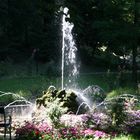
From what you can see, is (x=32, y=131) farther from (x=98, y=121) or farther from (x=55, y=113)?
(x=98, y=121)

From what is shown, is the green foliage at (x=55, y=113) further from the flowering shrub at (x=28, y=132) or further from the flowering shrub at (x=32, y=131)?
the flowering shrub at (x=28, y=132)

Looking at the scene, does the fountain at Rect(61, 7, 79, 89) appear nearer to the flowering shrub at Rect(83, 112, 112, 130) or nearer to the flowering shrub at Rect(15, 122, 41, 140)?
the flowering shrub at Rect(83, 112, 112, 130)

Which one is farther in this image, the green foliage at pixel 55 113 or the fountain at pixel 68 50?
the fountain at pixel 68 50

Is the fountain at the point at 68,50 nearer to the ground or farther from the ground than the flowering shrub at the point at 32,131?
farther from the ground

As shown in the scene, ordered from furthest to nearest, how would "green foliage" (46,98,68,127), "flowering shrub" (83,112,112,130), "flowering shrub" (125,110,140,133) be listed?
"flowering shrub" (83,112,112,130), "flowering shrub" (125,110,140,133), "green foliage" (46,98,68,127)

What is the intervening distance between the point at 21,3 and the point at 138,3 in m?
13.3

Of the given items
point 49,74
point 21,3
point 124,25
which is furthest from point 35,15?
point 124,25

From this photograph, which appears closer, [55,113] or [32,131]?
[32,131]

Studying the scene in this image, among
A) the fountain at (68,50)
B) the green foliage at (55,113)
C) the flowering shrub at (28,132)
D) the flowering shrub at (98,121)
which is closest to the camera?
the flowering shrub at (28,132)

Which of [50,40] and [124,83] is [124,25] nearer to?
[124,83]

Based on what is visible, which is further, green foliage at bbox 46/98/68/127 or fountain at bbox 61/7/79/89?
fountain at bbox 61/7/79/89

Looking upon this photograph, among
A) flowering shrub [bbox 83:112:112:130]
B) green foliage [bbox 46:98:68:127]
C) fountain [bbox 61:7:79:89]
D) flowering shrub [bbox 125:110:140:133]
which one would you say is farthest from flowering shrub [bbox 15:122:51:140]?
fountain [bbox 61:7:79:89]

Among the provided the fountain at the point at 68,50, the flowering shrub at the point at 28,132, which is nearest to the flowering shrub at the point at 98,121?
the flowering shrub at the point at 28,132

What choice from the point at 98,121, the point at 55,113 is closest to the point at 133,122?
the point at 98,121
